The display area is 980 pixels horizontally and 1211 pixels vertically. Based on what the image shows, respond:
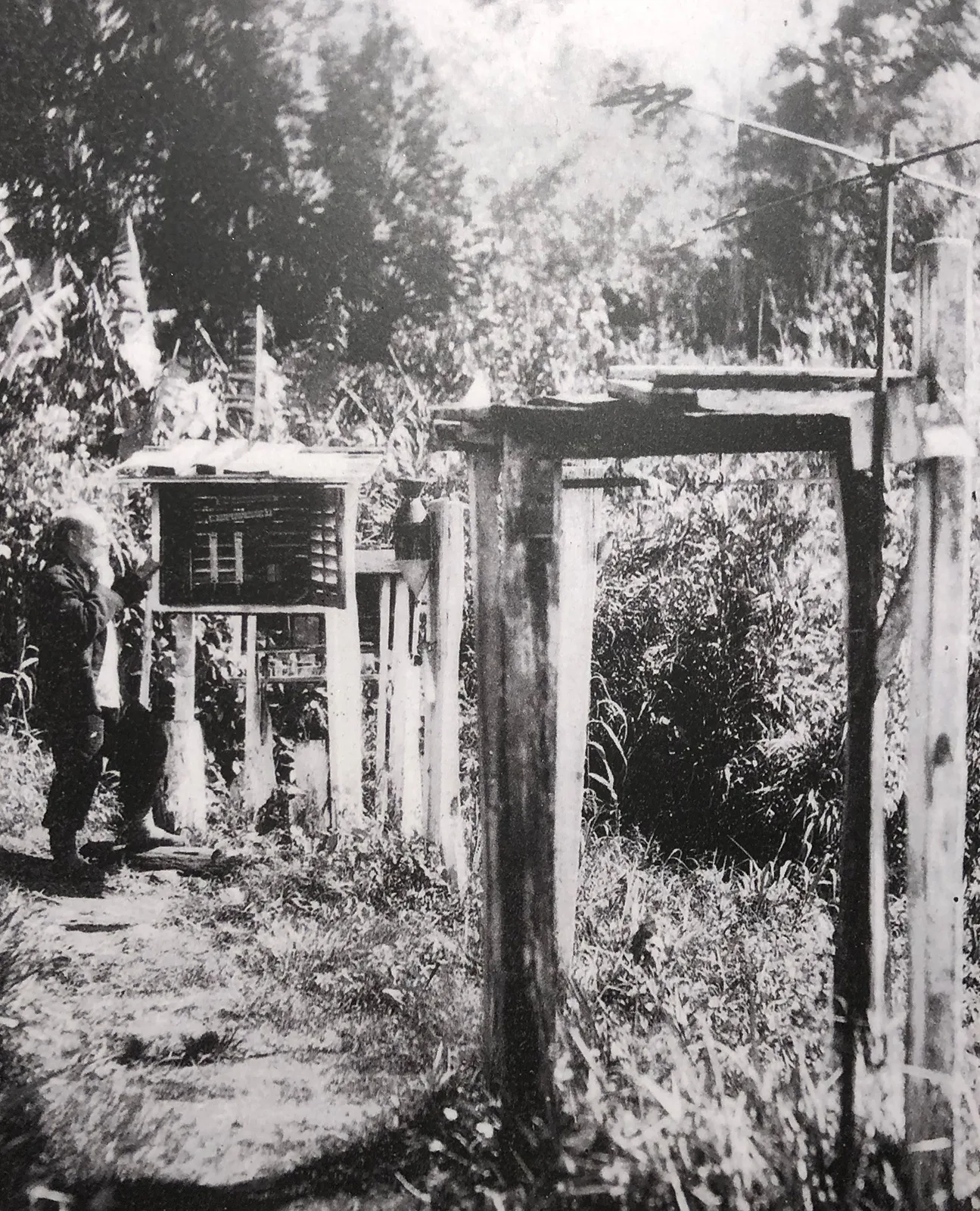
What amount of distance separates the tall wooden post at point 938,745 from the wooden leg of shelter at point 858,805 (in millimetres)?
86

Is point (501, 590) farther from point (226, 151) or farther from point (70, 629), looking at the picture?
point (226, 151)

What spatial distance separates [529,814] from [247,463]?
974mm

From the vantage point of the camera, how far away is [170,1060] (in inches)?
82.6

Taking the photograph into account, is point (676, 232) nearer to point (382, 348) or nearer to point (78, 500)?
point (382, 348)

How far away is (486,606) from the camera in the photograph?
2158mm

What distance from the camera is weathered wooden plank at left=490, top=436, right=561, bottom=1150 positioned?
2057 millimetres

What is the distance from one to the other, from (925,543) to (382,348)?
124 centimetres

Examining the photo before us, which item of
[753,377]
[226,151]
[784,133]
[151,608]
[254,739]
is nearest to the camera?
[753,377]

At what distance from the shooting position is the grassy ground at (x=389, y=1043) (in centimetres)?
199

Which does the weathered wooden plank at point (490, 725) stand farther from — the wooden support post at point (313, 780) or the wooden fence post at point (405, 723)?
the wooden support post at point (313, 780)

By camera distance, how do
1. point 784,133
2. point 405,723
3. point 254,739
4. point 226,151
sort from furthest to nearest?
point 405,723 → point 254,739 → point 226,151 → point 784,133

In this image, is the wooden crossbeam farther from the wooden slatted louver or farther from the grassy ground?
the grassy ground

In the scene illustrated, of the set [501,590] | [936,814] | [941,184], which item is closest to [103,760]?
[501,590]

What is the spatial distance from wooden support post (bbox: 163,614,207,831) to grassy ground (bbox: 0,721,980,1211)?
0.15 meters
